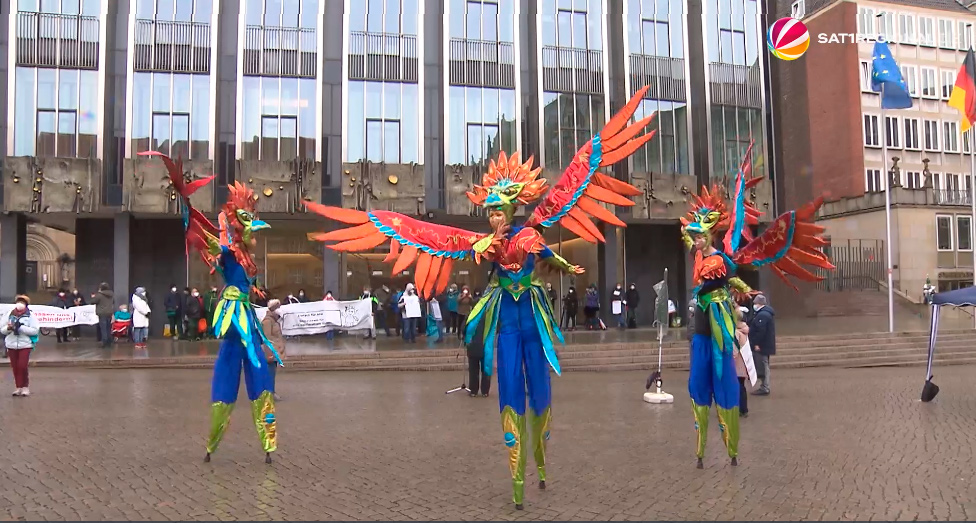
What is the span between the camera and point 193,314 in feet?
74.6

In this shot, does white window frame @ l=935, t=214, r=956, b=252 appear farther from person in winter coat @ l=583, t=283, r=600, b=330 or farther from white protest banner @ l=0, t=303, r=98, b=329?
white protest banner @ l=0, t=303, r=98, b=329

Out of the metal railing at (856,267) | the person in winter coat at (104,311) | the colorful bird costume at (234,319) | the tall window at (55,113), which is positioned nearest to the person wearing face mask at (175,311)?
the person in winter coat at (104,311)

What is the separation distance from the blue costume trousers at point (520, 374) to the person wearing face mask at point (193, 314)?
18993 mm

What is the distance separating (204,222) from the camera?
23.8 ft

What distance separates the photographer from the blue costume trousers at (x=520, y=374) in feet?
19.3

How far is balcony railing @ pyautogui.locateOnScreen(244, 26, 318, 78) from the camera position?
26797 millimetres

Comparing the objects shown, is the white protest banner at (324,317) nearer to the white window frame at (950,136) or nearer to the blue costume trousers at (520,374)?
the blue costume trousers at (520,374)

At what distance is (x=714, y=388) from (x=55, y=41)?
26.5 metres

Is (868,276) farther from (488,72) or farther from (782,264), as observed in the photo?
(782,264)

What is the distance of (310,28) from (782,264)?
23569mm

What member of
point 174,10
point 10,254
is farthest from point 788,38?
point 10,254

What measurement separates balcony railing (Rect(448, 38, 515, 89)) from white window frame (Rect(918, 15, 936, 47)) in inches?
1306

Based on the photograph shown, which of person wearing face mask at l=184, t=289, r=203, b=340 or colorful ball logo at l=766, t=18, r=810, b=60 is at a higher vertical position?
colorful ball logo at l=766, t=18, r=810, b=60

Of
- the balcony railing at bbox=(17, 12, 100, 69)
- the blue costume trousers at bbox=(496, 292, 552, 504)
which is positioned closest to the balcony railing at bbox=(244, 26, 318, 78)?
the balcony railing at bbox=(17, 12, 100, 69)
